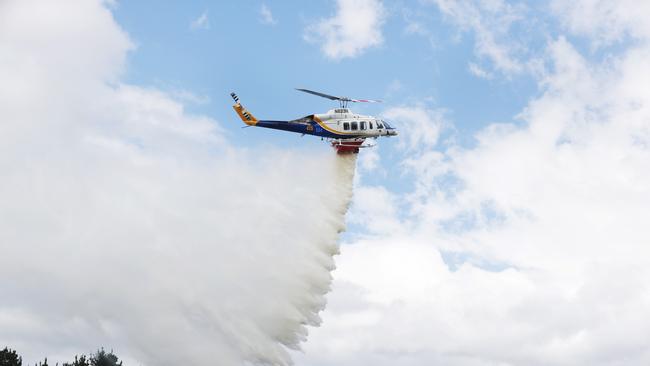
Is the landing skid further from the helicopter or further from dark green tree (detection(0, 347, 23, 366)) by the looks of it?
dark green tree (detection(0, 347, 23, 366))

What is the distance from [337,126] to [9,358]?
63645mm

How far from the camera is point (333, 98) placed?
77.5 meters

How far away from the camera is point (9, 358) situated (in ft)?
313

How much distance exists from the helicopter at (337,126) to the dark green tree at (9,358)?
55.0m

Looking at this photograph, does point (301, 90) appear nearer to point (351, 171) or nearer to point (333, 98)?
point (333, 98)

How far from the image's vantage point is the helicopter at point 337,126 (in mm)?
75250

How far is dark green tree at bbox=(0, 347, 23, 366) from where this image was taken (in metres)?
94.6

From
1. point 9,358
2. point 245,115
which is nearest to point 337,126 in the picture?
point 245,115

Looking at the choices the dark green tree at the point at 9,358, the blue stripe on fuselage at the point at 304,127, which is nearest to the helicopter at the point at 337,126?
the blue stripe on fuselage at the point at 304,127

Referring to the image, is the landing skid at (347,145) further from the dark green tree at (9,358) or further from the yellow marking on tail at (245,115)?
the dark green tree at (9,358)

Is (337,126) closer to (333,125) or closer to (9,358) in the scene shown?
(333,125)

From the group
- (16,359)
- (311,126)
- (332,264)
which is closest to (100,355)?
(16,359)

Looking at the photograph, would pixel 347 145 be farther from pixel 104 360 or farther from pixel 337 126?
pixel 104 360

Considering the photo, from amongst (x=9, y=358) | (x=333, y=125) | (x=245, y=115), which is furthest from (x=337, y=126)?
(x=9, y=358)
